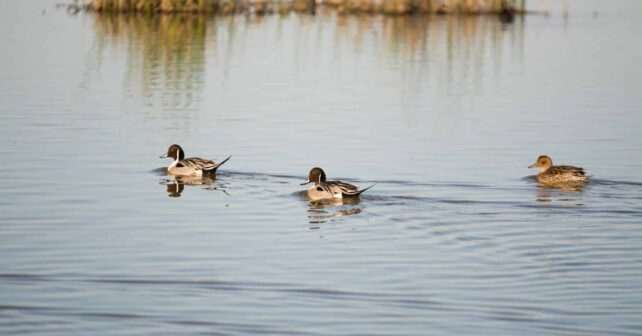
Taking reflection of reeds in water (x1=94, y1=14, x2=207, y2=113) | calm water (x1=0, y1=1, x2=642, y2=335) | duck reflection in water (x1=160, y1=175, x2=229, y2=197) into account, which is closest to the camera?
calm water (x1=0, y1=1, x2=642, y2=335)

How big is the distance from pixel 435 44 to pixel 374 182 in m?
20.1

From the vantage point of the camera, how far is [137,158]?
17.7m

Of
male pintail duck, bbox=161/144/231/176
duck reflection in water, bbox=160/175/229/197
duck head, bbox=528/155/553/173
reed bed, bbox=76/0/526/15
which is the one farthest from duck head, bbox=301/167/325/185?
reed bed, bbox=76/0/526/15

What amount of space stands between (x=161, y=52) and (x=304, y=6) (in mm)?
14638

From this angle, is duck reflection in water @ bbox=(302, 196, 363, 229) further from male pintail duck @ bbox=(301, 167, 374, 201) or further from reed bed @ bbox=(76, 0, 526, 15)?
reed bed @ bbox=(76, 0, 526, 15)

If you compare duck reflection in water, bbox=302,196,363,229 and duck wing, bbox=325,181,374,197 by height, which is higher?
duck wing, bbox=325,181,374,197

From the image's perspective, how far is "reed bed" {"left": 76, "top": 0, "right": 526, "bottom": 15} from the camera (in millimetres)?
41031

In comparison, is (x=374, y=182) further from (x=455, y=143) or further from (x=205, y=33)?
(x=205, y=33)

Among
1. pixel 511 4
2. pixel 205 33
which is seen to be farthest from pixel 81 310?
pixel 511 4

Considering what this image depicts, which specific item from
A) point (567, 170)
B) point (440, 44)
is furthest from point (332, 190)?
point (440, 44)

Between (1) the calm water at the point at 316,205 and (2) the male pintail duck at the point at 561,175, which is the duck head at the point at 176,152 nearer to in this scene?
(1) the calm water at the point at 316,205

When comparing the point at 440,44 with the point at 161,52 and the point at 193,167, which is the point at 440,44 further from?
the point at 193,167

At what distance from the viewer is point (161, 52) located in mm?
32188

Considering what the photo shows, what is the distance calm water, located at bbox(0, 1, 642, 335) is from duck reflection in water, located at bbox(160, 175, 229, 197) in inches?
2.8
